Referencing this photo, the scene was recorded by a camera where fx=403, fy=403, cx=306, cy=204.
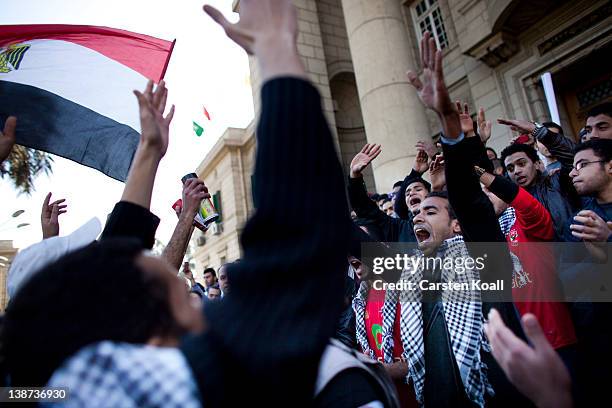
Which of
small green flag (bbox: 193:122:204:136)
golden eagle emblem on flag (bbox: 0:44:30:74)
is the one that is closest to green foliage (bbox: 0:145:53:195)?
small green flag (bbox: 193:122:204:136)

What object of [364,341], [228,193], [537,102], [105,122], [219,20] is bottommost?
[364,341]

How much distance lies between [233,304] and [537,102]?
8.56 meters

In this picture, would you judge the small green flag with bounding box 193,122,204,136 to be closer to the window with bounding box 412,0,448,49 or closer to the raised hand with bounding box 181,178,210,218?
the window with bounding box 412,0,448,49

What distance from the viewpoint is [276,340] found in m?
0.66

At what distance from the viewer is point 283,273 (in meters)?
0.71

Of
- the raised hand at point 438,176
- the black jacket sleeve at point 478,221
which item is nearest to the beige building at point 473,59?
the raised hand at point 438,176

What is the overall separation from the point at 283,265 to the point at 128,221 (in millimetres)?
828

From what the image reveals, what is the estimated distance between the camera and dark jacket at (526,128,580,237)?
281 centimetres

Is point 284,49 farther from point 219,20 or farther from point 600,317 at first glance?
point 600,317

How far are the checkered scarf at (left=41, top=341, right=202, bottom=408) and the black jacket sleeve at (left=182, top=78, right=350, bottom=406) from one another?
29 millimetres

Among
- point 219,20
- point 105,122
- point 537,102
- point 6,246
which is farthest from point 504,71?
point 6,246

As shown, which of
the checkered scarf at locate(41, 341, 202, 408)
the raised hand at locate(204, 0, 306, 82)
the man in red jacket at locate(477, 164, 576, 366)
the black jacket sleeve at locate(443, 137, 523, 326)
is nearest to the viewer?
the checkered scarf at locate(41, 341, 202, 408)

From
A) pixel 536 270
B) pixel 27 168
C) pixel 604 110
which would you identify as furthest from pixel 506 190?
pixel 27 168

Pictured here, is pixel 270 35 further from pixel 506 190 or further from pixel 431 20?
pixel 431 20
